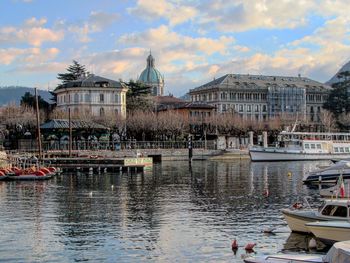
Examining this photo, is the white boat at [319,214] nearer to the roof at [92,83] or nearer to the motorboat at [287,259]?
the motorboat at [287,259]

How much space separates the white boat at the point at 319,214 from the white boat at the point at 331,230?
152 cm

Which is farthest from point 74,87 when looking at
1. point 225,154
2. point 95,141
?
point 225,154

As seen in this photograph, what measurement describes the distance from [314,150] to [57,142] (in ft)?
141

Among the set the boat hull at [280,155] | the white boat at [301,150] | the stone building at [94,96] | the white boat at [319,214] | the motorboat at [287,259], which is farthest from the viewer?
the stone building at [94,96]

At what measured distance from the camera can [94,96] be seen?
130 meters

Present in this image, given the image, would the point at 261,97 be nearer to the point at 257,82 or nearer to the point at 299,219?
the point at 257,82

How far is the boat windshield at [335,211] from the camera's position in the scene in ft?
93.9

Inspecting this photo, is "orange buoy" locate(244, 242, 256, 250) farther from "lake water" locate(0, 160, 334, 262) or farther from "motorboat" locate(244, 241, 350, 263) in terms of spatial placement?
"motorboat" locate(244, 241, 350, 263)

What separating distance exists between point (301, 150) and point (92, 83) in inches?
1872

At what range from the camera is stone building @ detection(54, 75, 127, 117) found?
421ft

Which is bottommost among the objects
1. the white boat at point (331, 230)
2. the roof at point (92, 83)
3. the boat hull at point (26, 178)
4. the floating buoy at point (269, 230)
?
the floating buoy at point (269, 230)

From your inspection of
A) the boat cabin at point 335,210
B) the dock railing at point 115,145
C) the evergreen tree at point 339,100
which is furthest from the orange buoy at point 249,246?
the evergreen tree at point 339,100

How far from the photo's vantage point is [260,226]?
3353cm

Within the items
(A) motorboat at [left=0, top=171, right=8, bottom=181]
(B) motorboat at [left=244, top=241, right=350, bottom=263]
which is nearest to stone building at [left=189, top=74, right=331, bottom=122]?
(A) motorboat at [left=0, top=171, right=8, bottom=181]
